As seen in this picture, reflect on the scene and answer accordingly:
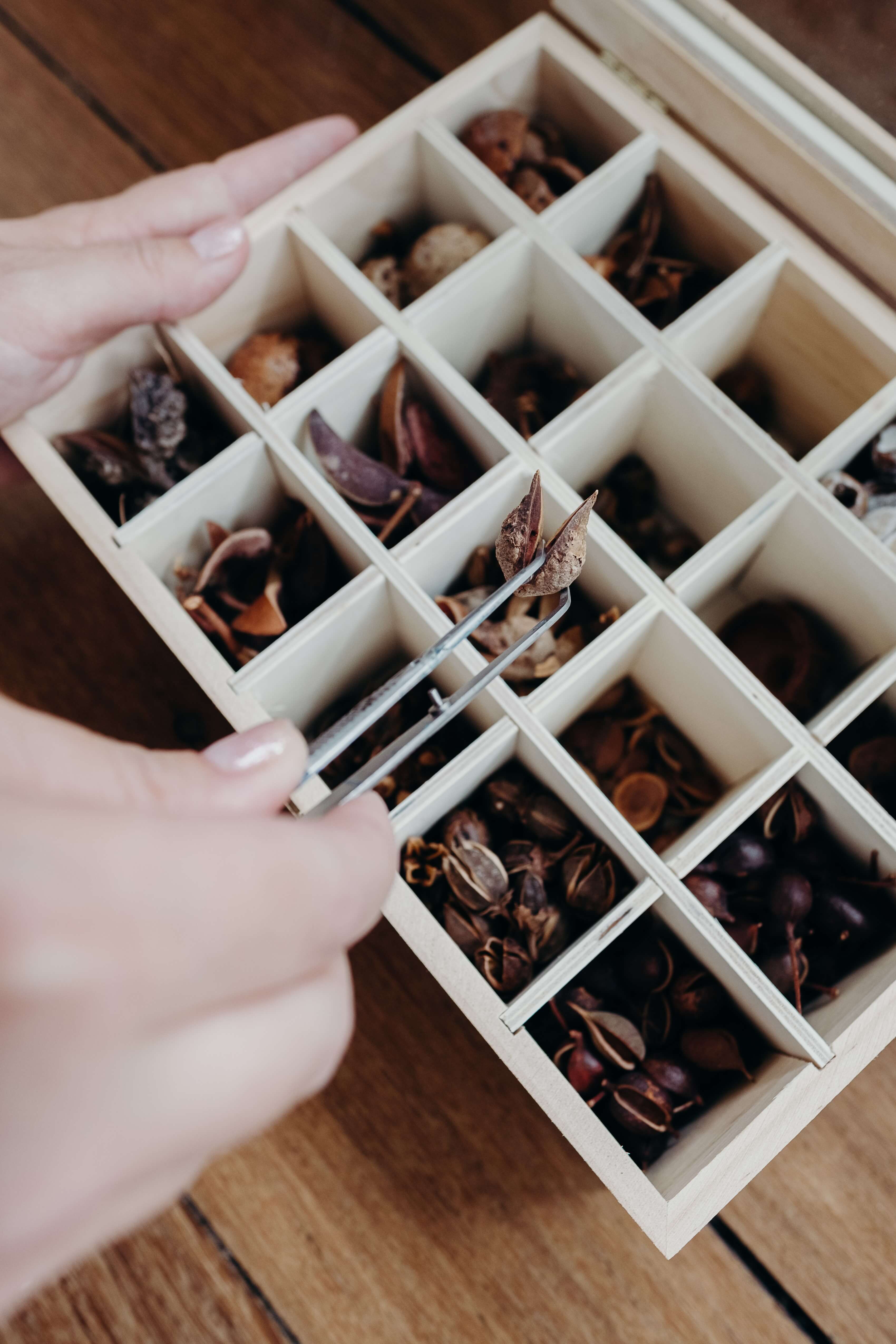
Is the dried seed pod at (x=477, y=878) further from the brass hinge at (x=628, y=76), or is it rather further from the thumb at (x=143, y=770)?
the brass hinge at (x=628, y=76)

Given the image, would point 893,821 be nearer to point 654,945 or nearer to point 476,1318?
point 654,945

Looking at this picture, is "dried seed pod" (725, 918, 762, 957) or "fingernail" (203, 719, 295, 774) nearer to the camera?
"fingernail" (203, 719, 295, 774)

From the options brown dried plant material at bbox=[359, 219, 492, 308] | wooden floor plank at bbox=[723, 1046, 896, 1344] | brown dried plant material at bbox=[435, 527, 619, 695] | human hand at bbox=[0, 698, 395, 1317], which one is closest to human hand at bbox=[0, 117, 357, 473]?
brown dried plant material at bbox=[359, 219, 492, 308]

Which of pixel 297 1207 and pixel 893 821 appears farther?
pixel 297 1207

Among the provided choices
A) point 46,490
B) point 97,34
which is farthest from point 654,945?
point 97,34

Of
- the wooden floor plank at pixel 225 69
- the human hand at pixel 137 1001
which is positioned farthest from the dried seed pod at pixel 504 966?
the wooden floor plank at pixel 225 69

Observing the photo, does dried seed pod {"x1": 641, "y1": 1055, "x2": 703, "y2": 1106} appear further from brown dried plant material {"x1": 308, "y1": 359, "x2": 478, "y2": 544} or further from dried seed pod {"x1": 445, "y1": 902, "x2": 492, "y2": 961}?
brown dried plant material {"x1": 308, "y1": 359, "x2": 478, "y2": 544}
